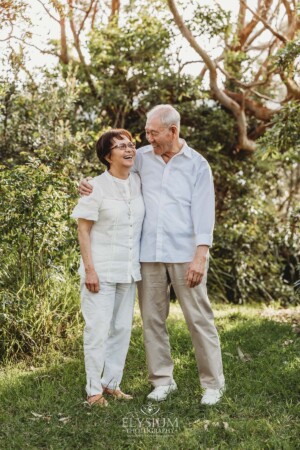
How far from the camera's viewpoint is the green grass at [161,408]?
11.8 ft

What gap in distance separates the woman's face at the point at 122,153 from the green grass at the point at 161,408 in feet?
5.15

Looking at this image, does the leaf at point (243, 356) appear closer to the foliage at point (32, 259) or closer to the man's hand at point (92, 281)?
the foliage at point (32, 259)

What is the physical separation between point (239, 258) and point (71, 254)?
4.55 m

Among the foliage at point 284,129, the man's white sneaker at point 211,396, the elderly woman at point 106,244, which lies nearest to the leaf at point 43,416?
the elderly woman at point 106,244

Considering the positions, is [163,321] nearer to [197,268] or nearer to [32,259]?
[197,268]

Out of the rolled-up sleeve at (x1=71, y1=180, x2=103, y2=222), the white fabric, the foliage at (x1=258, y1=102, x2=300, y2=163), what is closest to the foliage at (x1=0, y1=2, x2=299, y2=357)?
the foliage at (x1=258, y1=102, x2=300, y2=163)

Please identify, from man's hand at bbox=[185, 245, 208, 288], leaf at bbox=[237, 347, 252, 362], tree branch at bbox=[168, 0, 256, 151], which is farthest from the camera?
tree branch at bbox=[168, 0, 256, 151]

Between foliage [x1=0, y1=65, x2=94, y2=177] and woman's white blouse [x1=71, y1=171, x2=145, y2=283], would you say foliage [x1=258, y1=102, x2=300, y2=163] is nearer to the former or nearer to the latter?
foliage [x1=0, y1=65, x2=94, y2=177]

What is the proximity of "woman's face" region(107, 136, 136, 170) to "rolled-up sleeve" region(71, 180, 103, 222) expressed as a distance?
0.27 metres

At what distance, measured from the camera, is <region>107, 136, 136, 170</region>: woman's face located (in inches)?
163

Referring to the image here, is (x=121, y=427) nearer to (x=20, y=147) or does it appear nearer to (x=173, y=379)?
(x=173, y=379)

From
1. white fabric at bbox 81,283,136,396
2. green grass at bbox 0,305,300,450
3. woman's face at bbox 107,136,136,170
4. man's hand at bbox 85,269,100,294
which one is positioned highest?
woman's face at bbox 107,136,136,170

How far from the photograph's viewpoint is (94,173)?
26.5 feet

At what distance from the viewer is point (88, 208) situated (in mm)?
4035
